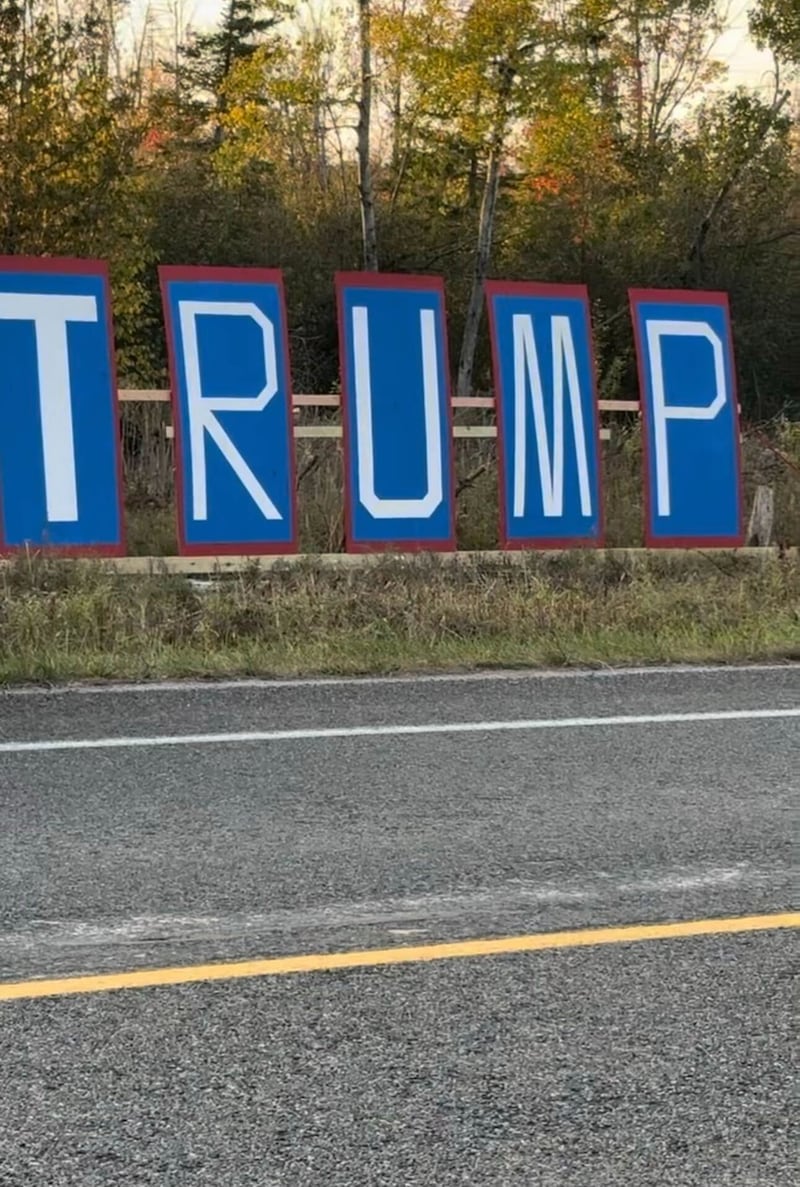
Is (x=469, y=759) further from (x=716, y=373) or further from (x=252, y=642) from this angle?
(x=716, y=373)

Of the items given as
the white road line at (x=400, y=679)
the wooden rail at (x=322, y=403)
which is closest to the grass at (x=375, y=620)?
the white road line at (x=400, y=679)

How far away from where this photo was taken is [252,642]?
29.8 ft

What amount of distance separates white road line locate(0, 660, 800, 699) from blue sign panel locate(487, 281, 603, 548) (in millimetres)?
3169

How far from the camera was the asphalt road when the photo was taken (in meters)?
2.72

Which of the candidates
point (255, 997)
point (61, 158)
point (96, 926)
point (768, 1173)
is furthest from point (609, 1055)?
point (61, 158)

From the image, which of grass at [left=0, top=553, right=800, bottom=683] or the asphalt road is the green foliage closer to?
grass at [left=0, top=553, right=800, bottom=683]

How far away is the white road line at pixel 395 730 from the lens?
20.7 ft

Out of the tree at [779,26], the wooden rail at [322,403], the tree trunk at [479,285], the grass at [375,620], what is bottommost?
the grass at [375,620]

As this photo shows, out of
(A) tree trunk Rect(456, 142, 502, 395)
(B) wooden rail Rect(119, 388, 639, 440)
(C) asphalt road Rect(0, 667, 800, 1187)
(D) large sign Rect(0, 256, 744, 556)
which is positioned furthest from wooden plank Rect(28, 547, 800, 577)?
(A) tree trunk Rect(456, 142, 502, 395)

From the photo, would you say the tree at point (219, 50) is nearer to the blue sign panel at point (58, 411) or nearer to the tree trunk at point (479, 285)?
the tree trunk at point (479, 285)

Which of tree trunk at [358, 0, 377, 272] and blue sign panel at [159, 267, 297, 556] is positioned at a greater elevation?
tree trunk at [358, 0, 377, 272]

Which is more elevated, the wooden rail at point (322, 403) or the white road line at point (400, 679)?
the wooden rail at point (322, 403)

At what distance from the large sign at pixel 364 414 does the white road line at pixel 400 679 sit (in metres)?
2.69

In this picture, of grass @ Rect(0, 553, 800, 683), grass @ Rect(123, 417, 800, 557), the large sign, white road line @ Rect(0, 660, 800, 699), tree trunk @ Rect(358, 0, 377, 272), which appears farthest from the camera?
tree trunk @ Rect(358, 0, 377, 272)
